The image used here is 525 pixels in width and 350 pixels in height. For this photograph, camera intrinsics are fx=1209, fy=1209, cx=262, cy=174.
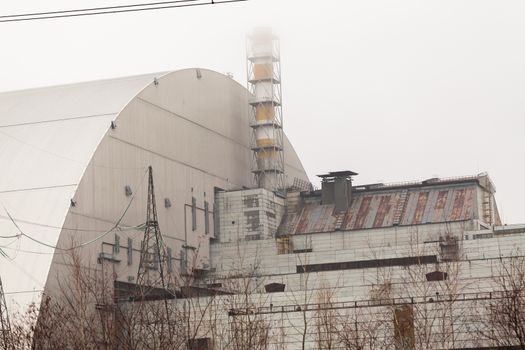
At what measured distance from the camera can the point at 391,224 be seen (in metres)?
67.1

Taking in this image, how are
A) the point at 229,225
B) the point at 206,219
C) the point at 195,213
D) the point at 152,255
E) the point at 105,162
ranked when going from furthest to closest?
1. the point at 229,225
2. the point at 206,219
3. the point at 195,213
4. the point at 152,255
5. the point at 105,162

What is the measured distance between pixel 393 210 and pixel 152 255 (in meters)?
15.2

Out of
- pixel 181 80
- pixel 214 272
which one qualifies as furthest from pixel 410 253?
pixel 181 80

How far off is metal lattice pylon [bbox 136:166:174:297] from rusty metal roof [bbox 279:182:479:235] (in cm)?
1091

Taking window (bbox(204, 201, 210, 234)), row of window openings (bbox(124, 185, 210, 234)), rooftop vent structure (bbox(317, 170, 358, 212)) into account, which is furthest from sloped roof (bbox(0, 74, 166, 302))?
rooftop vent structure (bbox(317, 170, 358, 212))

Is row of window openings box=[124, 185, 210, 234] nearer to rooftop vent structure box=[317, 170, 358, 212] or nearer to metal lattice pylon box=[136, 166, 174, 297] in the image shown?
metal lattice pylon box=[136, 166, 174, 297]

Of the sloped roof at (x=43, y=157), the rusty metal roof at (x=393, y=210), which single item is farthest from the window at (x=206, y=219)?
the sloped roof at (x=43, y=157)

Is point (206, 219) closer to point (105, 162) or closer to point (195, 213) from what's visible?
point (195, 213)

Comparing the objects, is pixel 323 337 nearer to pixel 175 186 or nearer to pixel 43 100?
pixel 175 186

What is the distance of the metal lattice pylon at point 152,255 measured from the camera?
5484cm

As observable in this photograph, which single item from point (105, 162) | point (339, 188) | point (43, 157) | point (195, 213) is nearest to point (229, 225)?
point (195, 213)

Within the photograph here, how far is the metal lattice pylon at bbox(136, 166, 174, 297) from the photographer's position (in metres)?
54.8

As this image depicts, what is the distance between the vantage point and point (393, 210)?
68.2 meters

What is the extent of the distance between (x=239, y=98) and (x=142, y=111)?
12.8m
